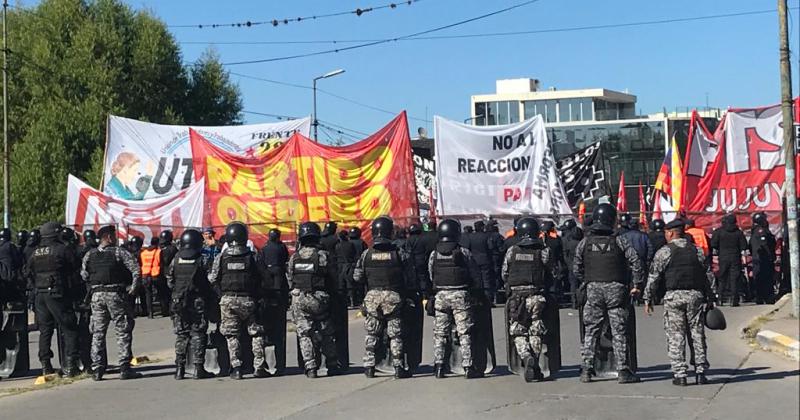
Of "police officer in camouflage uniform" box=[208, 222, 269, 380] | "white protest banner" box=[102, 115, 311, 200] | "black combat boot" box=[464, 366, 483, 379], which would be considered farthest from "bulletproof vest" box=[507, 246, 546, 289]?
"white protest banner" box=[102, 115, 311, 200]

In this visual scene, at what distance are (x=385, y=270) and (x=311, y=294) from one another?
3.13 feet

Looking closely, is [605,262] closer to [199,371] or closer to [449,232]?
[449,232]

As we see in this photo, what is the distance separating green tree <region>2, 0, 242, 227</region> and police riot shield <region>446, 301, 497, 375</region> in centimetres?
2938

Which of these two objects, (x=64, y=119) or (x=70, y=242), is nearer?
(x=70, y=242)

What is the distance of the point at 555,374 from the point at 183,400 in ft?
13.5

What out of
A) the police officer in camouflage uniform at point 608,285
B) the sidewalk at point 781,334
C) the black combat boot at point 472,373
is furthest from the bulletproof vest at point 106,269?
the sidewalk at point 781,334

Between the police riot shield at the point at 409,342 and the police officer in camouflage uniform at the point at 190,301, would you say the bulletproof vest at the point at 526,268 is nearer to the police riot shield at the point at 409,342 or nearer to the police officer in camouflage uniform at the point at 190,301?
the police riot shield at the point at 409,342

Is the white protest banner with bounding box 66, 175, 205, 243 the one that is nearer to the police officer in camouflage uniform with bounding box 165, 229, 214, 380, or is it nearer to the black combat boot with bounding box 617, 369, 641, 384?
the police officer in camouflage uniform with bounding box 165, 229, 214, 380

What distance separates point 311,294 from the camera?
11.5m

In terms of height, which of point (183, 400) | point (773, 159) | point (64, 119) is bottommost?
point (183, 400)

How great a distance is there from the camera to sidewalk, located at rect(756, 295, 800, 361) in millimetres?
12085

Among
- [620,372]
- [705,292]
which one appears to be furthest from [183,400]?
[705,292]

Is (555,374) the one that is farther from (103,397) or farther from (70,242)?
(70,242)

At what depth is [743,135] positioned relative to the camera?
20766 mm
